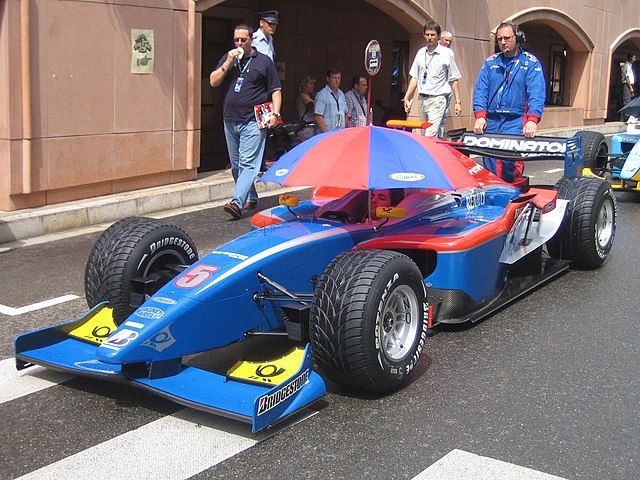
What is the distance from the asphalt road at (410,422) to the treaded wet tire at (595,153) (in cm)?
577

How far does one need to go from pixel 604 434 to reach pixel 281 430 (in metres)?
1.50

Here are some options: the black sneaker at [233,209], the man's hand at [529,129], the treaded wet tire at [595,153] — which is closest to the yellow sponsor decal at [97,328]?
the man's hand at [529,129]

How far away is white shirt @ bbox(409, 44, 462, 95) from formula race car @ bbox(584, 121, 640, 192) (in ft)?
6.60

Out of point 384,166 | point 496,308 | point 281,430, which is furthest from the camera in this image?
point 496,308

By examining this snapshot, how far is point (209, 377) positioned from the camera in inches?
159

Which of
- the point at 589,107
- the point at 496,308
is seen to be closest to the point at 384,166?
the point at 496,308

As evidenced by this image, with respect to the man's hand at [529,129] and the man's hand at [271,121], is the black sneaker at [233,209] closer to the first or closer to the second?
the man's hand at [271,121]

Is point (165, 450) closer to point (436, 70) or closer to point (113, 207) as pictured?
point (113, 207)

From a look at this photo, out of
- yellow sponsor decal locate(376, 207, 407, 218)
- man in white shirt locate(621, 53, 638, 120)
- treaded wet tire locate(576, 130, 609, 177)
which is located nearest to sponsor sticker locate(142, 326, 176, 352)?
yellow sponsor decal locate(376, 207, 407, 218)

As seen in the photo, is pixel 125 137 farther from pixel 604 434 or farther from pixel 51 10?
pixel 604 434

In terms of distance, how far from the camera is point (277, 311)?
14.9 feet

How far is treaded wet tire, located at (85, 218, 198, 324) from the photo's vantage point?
4.81 metres

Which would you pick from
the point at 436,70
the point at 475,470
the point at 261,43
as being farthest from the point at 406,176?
the point at 436,70

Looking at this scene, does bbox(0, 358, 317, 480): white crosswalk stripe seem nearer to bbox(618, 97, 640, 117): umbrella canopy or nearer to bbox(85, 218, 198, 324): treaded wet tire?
bbox(85, 218, 198, 324): treaded wet tire
